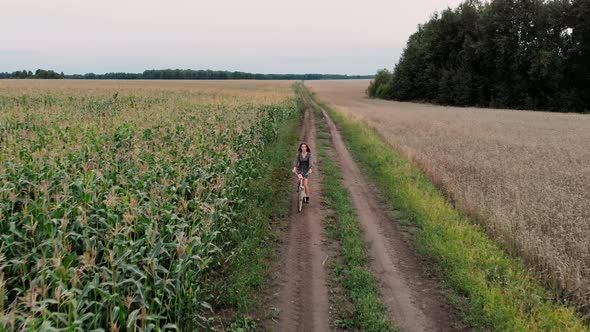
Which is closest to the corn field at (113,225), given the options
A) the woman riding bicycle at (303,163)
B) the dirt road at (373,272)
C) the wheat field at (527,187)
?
the dirt road at (373,272)

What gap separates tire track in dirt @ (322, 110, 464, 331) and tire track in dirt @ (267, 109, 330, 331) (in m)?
1.11

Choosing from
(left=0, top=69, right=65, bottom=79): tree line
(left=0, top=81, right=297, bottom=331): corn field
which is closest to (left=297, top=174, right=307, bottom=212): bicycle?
(left=0, top=81, right=297, bottom=331): corn field

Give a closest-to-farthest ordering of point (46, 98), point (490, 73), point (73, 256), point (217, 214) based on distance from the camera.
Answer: point (73, 256) < point (217, 214) < point (46, 98) < point (490, 73)

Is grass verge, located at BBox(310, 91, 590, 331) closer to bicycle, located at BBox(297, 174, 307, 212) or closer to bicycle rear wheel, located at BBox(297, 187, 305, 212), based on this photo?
bicycle, located at BBox(297, 174, 307, 212)

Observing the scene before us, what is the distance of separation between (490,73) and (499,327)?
2538 inches

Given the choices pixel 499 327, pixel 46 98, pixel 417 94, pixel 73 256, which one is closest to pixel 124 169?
pixel 73 256

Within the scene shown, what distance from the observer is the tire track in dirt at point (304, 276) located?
6.47 m

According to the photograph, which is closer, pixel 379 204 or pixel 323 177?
pixel 379 204

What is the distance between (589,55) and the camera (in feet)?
170

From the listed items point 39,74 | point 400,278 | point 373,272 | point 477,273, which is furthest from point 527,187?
point 39,74

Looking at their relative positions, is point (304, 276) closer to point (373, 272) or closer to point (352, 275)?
point (352, 275)

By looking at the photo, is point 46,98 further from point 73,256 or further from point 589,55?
point 589,55

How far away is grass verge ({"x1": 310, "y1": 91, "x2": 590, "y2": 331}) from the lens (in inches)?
254

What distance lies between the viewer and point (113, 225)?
6.40 m
